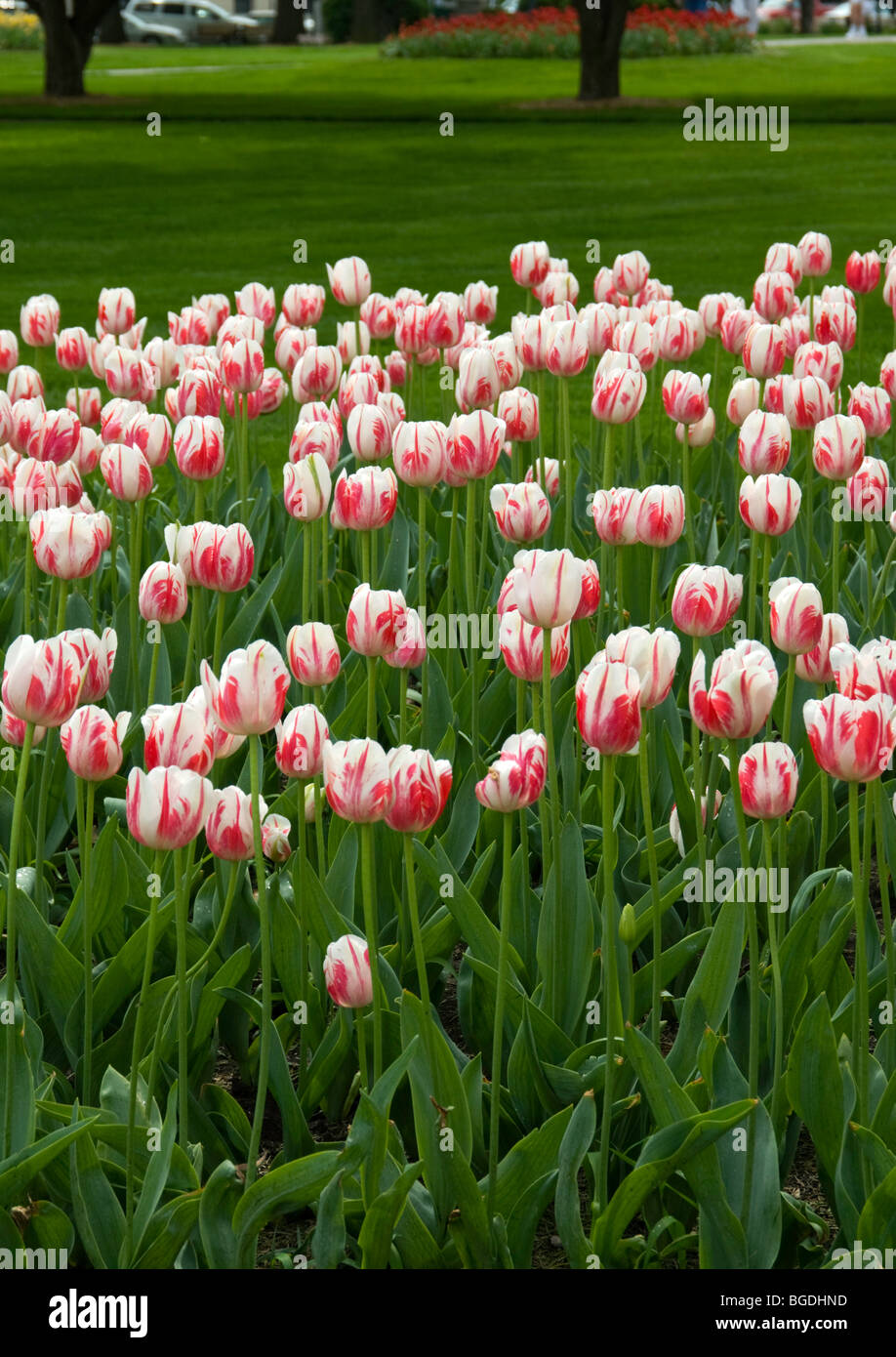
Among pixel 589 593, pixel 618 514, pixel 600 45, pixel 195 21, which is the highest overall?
pixel 195 21

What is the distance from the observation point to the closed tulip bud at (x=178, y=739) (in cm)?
217

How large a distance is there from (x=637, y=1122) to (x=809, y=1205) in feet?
0.91

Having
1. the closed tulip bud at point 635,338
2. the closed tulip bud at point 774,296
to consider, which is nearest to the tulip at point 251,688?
the closed tulip bud at point 635,338

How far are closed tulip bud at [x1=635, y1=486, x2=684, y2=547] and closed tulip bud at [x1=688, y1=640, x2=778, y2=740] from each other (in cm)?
80

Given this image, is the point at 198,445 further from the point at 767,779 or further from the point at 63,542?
the point at 767,779

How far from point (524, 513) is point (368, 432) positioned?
0.68m

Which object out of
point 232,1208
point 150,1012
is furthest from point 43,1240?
point 150,1012

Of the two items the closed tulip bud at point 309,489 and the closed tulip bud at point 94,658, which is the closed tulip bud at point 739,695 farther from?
the closed tulip bud at point 309,489

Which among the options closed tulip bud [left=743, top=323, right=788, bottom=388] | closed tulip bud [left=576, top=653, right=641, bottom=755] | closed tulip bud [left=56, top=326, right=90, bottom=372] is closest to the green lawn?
closed tulip bud [left=743, top=323, right=788, bottom=388]

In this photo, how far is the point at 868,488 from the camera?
3807mm

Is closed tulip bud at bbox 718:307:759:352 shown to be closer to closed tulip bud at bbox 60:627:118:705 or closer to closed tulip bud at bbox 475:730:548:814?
closed tulip bud at bbox 60:627:118:705

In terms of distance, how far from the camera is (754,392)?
430cm

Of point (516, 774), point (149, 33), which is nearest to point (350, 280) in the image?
point (516, 774)

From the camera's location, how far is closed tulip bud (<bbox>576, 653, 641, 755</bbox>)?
7.20 ft
